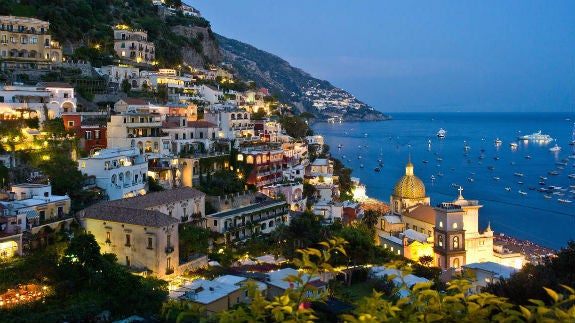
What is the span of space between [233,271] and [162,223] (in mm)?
4111

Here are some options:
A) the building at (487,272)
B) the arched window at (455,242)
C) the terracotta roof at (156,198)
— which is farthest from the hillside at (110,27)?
the building at (487,272)

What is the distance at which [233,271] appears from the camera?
26.3 meters

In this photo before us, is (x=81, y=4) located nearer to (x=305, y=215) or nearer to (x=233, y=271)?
(x=305, y=215)

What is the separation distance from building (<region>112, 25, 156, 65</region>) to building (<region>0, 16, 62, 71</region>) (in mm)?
8820

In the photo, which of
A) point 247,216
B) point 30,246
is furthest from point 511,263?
point 30,246

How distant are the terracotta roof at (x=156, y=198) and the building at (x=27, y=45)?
774 inches

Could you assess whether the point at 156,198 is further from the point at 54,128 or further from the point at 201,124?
the point at 201,124

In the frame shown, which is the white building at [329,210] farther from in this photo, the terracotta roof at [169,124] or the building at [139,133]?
the building at [139,133]

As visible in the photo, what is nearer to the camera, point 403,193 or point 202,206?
point 202,206

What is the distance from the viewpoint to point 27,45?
146 ft

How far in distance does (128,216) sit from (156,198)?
10.1ft

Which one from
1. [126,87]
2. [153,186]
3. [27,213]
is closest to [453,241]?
[153,186]

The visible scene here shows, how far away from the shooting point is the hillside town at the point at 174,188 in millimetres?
24703

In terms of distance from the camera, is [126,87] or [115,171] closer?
[115,171]
